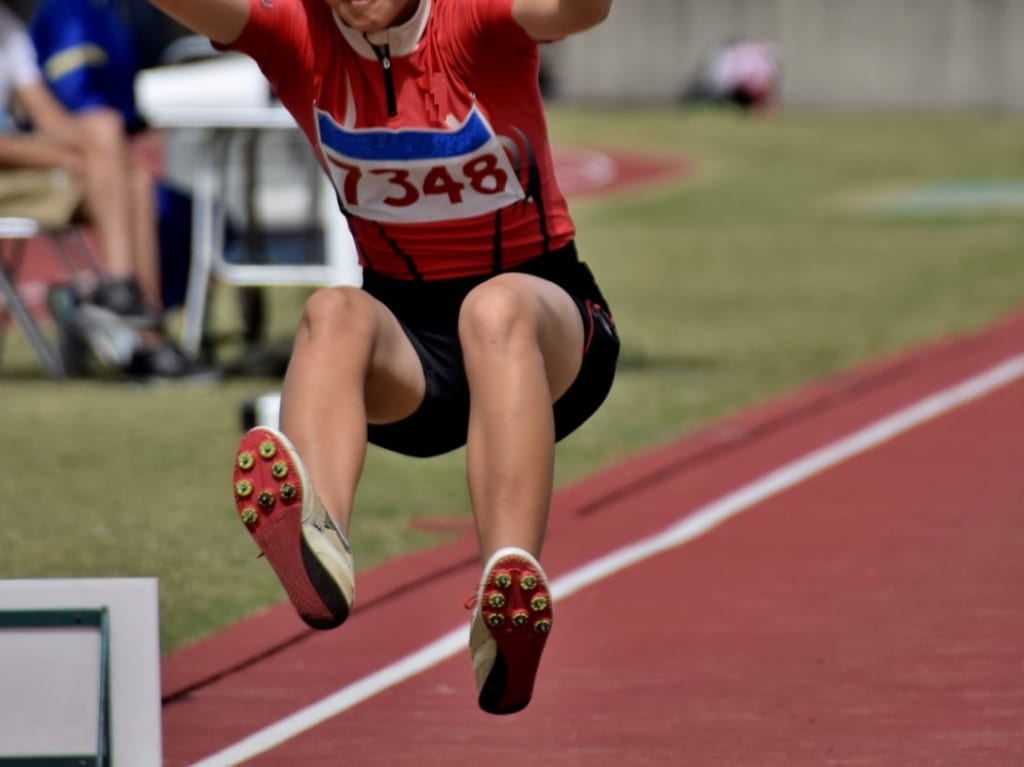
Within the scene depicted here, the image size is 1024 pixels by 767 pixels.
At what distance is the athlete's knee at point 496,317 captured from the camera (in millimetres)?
4961

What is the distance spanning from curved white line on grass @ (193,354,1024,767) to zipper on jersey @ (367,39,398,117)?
1456 mm

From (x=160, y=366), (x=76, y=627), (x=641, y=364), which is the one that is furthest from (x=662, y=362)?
(x=76, y=627)

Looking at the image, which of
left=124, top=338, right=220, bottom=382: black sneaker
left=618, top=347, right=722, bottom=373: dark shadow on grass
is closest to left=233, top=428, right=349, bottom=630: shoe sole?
left=124, top=338, right=220, bottom=382: black sneaker

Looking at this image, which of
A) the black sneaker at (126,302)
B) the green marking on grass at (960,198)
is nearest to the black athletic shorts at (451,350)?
the black sneaker at (126,302)

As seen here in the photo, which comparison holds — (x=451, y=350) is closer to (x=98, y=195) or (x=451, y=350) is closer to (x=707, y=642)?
(x=707, y=642)

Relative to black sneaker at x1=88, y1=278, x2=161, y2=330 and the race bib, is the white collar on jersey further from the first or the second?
black sneaker at x1=88, y1=278, x2=161, y2=330

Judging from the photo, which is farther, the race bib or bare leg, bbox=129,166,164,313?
bare leg, bbox=129,166,164,313

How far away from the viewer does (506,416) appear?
4.96 m

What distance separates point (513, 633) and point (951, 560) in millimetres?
3210

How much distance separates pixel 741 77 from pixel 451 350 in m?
33.0

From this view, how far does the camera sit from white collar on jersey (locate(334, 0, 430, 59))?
17.0 feet

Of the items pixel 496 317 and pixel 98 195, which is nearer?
pixel 496 317

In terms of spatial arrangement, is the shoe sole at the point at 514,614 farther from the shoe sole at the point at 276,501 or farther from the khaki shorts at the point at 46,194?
the khaki shorts at the point at 46,194

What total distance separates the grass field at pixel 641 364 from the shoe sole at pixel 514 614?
2.06 meters
